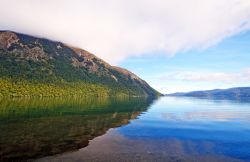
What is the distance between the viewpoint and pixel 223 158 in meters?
38.2

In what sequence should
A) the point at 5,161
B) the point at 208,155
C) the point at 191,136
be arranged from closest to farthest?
the point at 5,161 → the point at 208,155 → the point at 191,136

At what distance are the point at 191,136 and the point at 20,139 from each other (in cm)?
3456

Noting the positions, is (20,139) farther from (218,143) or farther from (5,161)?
(218,143)

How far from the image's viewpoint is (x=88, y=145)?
4294 cm

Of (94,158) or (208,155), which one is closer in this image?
(94,158)

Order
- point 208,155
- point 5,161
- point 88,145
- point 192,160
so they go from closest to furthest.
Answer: point 5,161 → point 192,160 → point 208,155 → point 88,145

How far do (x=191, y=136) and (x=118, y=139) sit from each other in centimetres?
1709

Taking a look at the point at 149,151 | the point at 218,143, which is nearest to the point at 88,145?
the point at 149,151

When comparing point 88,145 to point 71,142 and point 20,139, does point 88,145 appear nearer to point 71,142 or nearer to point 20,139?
point 71,142

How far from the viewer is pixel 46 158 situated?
33344mm

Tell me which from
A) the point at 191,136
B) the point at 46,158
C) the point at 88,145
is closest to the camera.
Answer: the point at 46,158

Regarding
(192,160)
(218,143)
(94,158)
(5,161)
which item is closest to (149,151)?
(192,160)

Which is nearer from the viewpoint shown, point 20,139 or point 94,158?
point 94,158

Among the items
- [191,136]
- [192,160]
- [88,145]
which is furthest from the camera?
[191,136]
